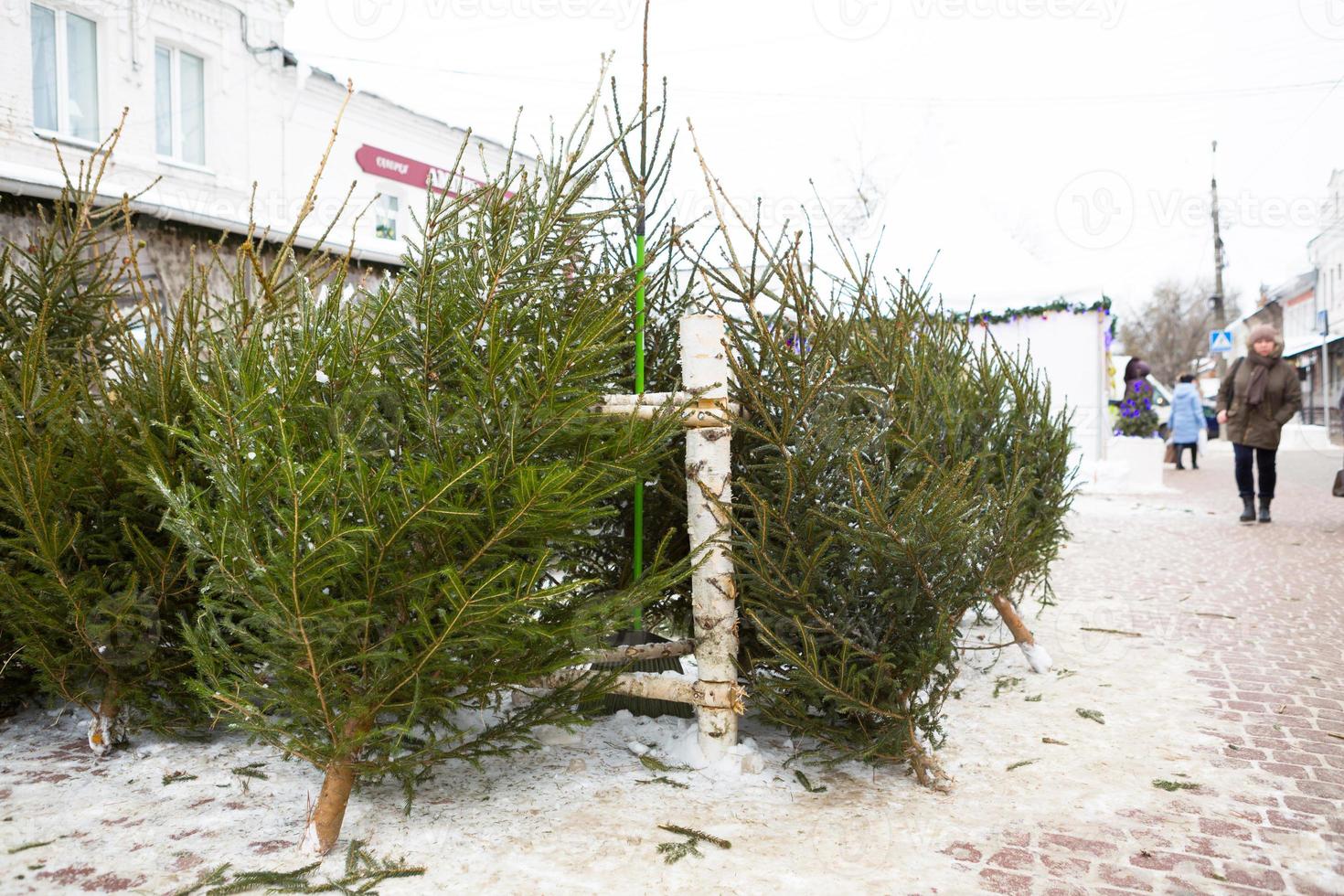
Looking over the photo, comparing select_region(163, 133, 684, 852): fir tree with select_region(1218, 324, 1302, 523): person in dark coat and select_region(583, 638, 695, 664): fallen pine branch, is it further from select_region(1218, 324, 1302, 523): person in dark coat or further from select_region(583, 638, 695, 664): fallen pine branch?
select_region(1218, 324, 1302, 523): person in dark coat

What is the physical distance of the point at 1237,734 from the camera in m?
3.71

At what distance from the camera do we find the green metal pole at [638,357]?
3254 millimetres

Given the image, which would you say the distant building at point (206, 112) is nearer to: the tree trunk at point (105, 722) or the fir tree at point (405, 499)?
the tree trunk at point (105, 722)

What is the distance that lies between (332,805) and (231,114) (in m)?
14.4

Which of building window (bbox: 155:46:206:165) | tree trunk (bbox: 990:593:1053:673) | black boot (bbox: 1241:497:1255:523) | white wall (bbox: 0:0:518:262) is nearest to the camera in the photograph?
tree trunk (bbox: 990:593:1053:673)

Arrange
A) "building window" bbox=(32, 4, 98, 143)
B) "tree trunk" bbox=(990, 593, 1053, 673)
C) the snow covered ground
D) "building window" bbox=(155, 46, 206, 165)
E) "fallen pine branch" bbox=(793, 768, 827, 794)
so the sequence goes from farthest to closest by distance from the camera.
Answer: "building window" bbox=(155, 46, 206, 165), "building window" bbox=(32, 4, 98, 143), "tree trunk" bbox=(990, 593, 1053, 673), "fallen pine branch" bbox=(793, 768, 827, 794), the snow covered ground

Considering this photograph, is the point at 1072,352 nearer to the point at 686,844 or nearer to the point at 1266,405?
the point at 1266,405

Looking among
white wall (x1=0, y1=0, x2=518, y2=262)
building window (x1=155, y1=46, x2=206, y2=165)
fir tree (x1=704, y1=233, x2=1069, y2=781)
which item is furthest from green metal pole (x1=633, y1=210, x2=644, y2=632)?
building window (x1=155, y1=46, x2=206, y2=165)

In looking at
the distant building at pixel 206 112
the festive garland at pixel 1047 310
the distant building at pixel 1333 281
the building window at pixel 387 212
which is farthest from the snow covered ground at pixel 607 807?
the distant building at pixel 1333 281

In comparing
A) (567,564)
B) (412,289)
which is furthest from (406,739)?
(412,289)

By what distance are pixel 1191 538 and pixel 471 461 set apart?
8702 millimetres

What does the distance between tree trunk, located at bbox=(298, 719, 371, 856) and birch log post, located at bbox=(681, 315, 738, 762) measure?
3.69 ft

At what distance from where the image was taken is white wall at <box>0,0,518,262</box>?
1149 cm

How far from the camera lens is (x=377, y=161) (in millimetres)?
16703
